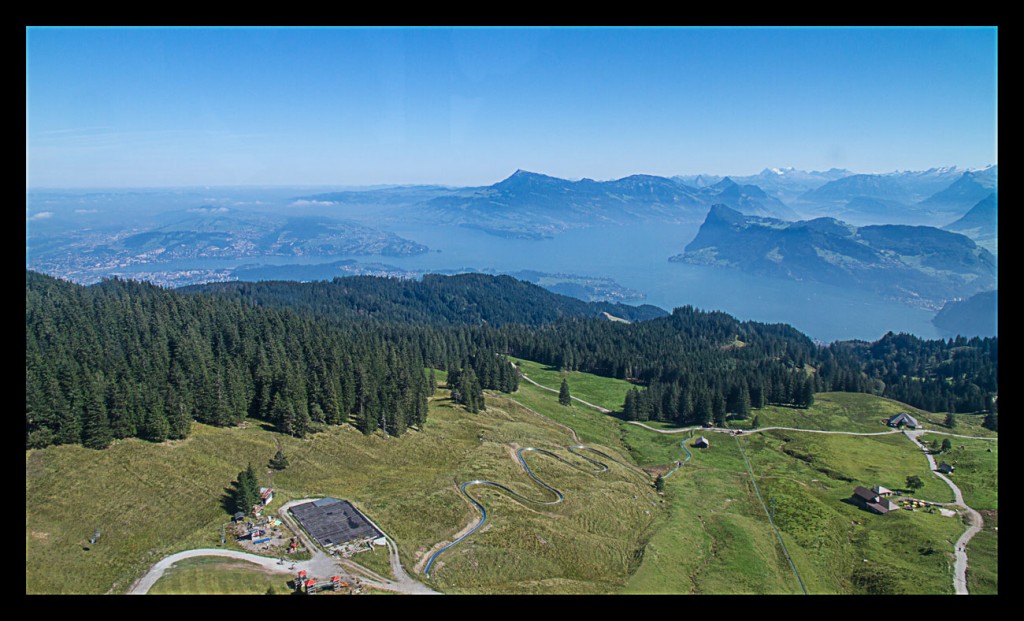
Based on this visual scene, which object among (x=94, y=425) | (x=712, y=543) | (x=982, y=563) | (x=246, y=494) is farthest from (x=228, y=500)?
(x=982, y=563)

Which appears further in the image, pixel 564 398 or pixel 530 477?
pixel 564 398

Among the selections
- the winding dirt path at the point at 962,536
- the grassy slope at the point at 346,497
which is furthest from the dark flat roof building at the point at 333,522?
the winding dirt path at the point at 962,536

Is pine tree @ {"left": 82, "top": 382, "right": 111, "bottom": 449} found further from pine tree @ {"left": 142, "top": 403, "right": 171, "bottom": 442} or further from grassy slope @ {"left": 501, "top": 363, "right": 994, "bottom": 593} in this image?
grassy slope @ {"left": 501, "top": 363, "right": 994, "bottom": 593}

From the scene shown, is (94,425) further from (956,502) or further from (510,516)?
(956,502)

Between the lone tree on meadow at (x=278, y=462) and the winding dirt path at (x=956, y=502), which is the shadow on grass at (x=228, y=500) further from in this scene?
the winding dirt path at (x=956, y=502)

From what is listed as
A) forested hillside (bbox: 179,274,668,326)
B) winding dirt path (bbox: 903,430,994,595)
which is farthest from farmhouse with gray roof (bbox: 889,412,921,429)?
forested hillside (bbox: 179,274,668,326)

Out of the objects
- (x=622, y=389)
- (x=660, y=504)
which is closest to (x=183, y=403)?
(x=660, y=504)
